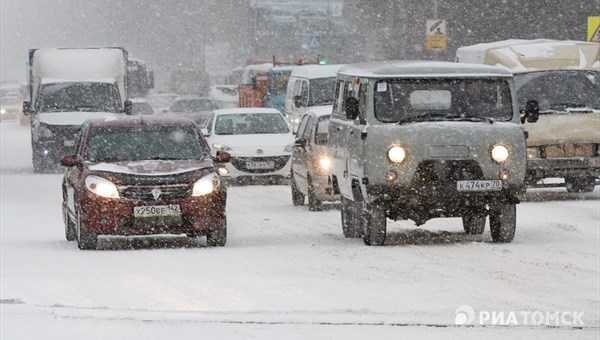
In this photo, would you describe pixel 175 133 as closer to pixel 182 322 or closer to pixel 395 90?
pixel 395 90

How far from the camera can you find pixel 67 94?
1425 inches

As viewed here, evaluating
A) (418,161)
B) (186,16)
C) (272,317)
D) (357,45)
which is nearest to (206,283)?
(272,317)

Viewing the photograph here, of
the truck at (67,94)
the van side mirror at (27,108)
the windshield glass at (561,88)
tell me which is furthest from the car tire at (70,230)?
the van side mirror at (27,108)

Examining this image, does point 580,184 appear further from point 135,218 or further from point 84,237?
point 84,237

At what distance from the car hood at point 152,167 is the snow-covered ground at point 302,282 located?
0.82 m

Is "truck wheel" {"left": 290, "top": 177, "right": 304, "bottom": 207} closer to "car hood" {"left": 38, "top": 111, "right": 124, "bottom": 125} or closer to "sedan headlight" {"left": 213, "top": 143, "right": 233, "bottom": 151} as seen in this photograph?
"sedan headlight" {"left": 213, "top": 143, "right": 233, "bottom": 151}

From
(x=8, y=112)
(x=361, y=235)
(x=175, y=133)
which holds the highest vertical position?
(x=175, y=133)

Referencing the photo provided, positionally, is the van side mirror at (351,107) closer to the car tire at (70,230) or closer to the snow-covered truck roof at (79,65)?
the car tire at (70,230)

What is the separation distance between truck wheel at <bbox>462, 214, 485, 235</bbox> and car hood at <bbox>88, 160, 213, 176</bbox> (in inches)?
122

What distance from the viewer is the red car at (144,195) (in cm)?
1669

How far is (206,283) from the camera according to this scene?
13.5 meters

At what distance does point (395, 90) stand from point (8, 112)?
2637 inches

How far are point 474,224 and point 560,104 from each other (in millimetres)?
6142

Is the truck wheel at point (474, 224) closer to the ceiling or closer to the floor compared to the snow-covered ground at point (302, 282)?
closer to the floor
